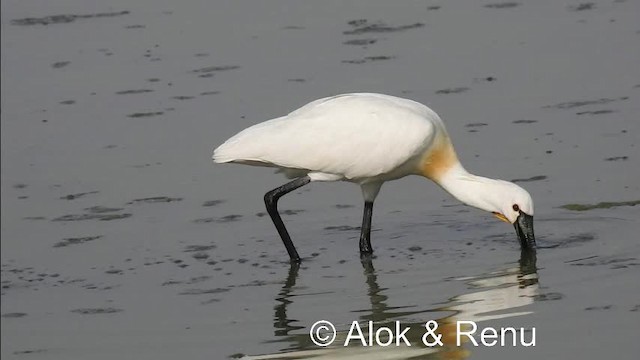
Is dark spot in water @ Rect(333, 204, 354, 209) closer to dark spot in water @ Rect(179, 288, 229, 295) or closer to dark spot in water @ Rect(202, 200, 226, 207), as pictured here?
dark spot in water @ Rect(202, 200, 226, 207)

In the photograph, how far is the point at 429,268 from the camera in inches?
452

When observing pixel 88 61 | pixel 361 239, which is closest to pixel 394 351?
pixel 361 239

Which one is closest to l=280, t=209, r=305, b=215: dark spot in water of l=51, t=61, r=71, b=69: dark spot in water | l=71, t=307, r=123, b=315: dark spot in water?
l=71, t=307, r=123, b=315: dark spot in water

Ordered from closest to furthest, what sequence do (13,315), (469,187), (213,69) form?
(13,315)
(469,187)
(213,69)

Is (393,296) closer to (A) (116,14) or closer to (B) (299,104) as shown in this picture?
(B) (299,104)

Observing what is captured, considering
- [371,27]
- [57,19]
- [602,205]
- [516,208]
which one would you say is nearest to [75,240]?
[516,208]

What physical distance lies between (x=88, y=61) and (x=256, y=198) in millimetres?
4986

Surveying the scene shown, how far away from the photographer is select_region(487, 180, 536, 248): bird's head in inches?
466

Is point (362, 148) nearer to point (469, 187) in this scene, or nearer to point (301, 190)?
point (469, 187)

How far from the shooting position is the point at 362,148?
39.5ft

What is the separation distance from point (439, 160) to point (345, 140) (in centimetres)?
74

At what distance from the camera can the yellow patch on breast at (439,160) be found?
12.3 meters

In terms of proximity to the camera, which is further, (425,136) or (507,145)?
(507,145)

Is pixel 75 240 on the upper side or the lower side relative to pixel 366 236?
lower
